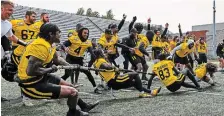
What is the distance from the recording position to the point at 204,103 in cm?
696

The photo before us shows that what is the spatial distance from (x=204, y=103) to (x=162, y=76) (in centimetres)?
154

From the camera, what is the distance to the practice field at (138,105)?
605cm

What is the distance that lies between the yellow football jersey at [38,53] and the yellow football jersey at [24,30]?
2.65 meters

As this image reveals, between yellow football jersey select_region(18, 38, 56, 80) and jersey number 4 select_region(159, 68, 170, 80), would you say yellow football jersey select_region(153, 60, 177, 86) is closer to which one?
jersey number 4 select_region(159, 68, 170, 80)

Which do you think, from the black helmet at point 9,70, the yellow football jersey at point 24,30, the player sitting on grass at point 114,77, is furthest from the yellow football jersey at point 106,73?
the black helmet at point 9,70

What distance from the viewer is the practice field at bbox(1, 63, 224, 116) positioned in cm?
605

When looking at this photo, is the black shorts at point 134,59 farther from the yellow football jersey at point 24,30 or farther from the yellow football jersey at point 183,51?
the yellow football jersey at point 24,30

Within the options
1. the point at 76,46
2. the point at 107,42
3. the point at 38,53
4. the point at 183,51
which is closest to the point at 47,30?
the point at 38,53

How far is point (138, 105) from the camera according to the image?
22.3 ft

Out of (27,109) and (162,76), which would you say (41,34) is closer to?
(27,109)

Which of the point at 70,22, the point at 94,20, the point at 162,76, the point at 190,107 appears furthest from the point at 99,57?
the point at 94,20

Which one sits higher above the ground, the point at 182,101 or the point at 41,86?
the point at 41,86

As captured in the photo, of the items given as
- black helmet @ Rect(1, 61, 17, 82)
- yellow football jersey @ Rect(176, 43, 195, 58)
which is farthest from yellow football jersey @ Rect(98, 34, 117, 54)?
black helmet @ Rect(1, 61, 17, 82)

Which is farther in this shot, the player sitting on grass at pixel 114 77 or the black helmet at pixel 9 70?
the player sitting on grass at pixel 114 77
